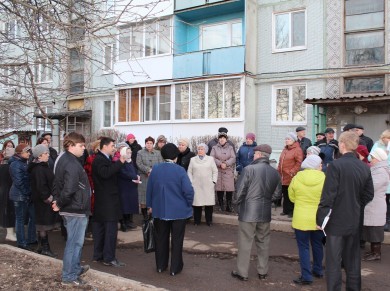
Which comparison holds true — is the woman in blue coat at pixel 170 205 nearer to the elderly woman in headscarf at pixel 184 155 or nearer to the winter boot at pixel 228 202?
the elderly woman in headscarf at pixel 184 155

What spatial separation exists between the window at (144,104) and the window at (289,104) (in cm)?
492

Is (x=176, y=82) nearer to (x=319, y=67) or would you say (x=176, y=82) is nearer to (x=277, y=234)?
(x=319, y=67)

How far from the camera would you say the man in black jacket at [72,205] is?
475cm

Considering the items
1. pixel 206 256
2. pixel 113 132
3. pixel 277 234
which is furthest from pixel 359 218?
pixel 113 132

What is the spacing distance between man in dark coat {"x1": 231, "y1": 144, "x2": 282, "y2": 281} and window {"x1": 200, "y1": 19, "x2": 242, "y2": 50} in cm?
1312

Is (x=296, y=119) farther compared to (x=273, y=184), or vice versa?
(x=296, y=119)

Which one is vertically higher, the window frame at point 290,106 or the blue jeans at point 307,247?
the window frame at point 290,106

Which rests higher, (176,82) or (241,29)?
(241,29)

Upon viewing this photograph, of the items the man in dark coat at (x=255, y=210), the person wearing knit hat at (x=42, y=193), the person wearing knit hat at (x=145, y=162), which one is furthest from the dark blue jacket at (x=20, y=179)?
the man in dark coat at (x=255, y=210)

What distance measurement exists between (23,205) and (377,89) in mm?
12320

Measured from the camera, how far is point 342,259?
4.41 metres

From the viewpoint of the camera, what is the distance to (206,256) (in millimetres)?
6316

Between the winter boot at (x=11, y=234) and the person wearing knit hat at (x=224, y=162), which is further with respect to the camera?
the person wearing knit hat at (x=224, y=162)

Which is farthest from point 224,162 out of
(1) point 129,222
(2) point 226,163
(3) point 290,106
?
(3) point 290,106
